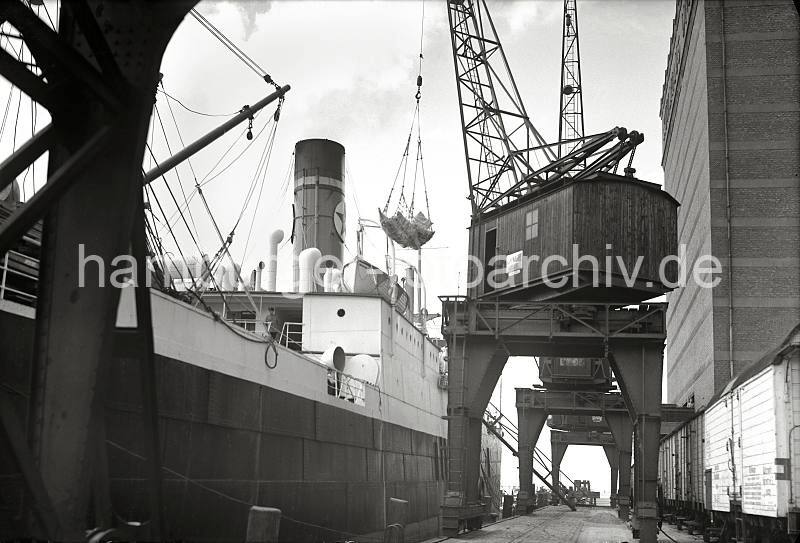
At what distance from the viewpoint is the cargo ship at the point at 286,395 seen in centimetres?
1119

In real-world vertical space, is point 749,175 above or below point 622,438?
above

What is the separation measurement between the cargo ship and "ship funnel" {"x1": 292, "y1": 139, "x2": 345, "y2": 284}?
0.05 metres

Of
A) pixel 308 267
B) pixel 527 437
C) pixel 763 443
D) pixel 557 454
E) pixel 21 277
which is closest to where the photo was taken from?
pixel 21 277

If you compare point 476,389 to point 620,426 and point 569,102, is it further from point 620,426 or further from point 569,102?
point 569,102

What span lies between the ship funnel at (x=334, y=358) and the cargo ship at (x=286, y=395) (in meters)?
0.04

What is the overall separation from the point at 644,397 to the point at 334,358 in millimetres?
7771

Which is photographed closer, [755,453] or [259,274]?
[755,453]

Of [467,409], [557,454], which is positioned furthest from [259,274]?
[557,454]

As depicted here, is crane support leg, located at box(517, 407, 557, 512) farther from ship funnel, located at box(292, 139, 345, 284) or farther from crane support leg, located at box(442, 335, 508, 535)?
crane support leg, located at box(442, 335, 508, 535)

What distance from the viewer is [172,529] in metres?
12.4

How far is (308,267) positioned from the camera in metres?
23.9

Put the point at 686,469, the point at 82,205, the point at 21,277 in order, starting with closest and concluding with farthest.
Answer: the point at 82,205, the point at 21,277, the point at 686,469

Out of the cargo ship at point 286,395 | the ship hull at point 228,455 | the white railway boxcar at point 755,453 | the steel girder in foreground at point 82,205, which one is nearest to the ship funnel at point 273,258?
the cargo ship at point 286,395

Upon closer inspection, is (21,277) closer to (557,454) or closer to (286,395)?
(286,395)
